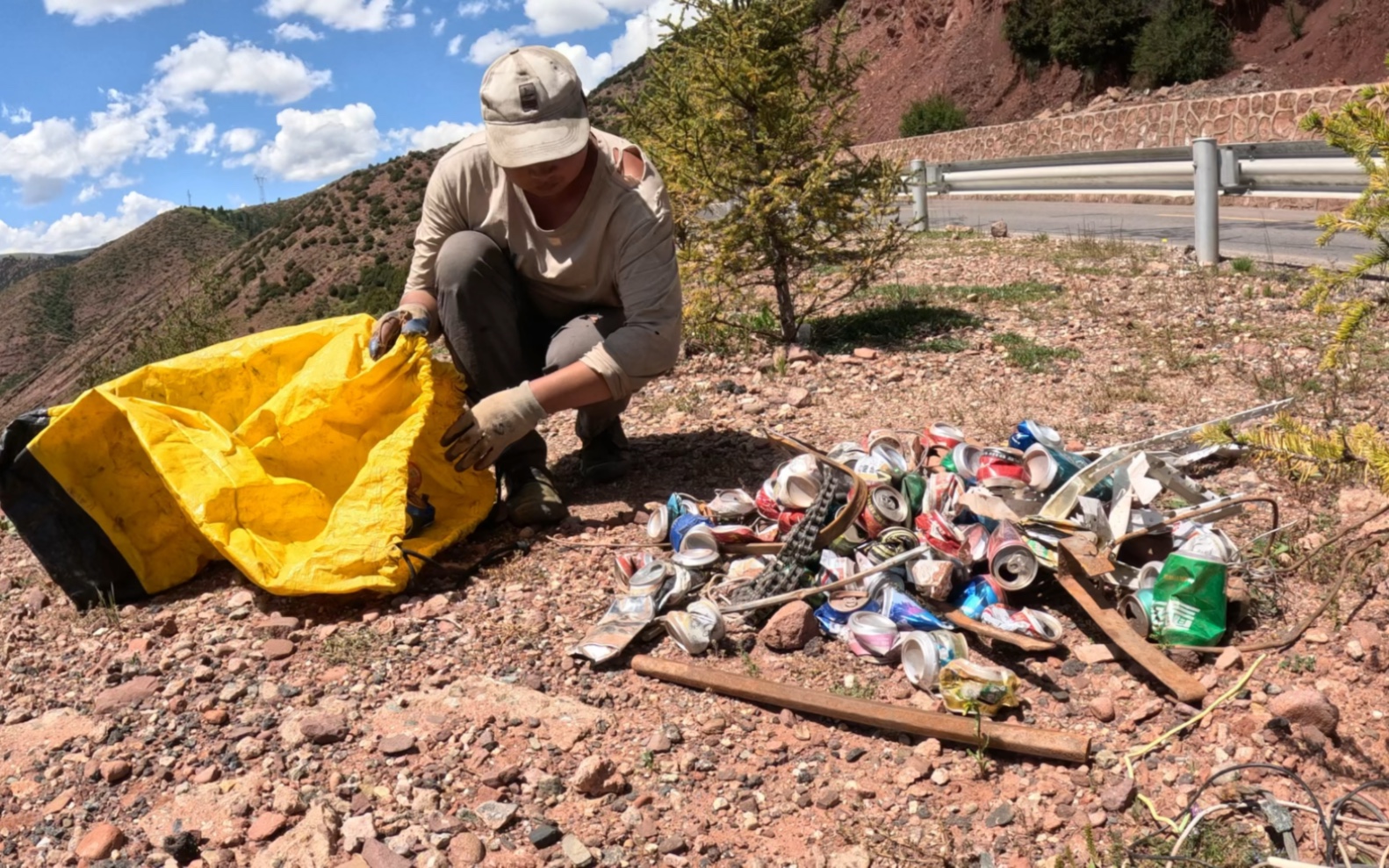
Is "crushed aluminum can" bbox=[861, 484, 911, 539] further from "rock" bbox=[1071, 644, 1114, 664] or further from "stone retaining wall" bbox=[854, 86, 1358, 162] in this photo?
"stone retaining wall" bbox=[854, 86, 1358, 162]

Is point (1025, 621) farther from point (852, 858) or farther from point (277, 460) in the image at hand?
point (277, 460)

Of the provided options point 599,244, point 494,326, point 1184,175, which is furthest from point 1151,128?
point 494,326

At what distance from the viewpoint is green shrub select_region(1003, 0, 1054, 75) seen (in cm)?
2833

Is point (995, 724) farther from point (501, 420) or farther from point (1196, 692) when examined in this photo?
point (501, 420)

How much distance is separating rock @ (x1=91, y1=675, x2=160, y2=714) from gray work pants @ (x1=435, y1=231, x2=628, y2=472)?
4.02ft

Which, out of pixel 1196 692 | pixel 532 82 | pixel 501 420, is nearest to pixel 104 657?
pixel 501 420

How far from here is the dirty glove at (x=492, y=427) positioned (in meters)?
2.91

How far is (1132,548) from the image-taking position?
8.27 ft

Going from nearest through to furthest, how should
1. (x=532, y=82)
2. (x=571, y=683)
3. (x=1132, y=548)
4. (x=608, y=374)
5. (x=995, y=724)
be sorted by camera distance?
(x=995, y=724) < (x=571, y=683) < (x=1132, y=548) < (x=532, y=82) < (x=608, y=374)

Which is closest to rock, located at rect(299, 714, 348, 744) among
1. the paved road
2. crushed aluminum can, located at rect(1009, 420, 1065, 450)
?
crushed aluminum can, located at rect(1009, 420, 1065, 450)

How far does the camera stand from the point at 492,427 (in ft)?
9.54

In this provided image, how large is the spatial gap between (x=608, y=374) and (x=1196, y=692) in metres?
1.69

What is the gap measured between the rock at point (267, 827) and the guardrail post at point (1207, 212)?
6.02m

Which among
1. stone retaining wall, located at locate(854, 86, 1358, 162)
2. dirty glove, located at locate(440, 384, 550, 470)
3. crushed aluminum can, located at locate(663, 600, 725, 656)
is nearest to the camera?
crushed aluminum can, located at locate(663, 600, 725, 656)
